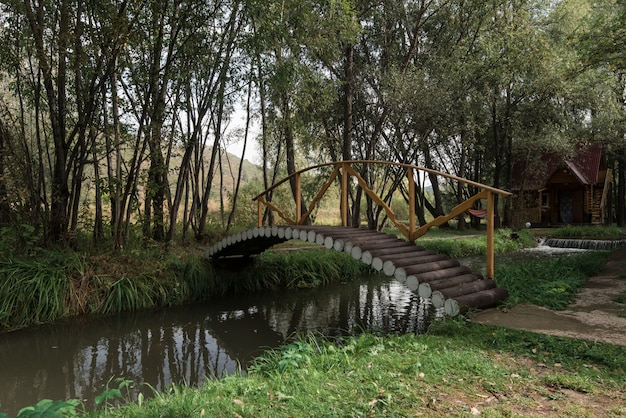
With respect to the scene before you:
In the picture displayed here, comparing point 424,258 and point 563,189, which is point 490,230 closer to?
point 424,258

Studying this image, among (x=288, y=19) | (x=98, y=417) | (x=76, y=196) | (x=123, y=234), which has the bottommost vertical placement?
(x=98, y=417)

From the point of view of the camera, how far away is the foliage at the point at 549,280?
18.5 ft

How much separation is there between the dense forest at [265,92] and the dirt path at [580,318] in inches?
224

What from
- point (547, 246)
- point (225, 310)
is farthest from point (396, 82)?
point (547, 246)

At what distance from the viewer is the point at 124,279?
24.3ft

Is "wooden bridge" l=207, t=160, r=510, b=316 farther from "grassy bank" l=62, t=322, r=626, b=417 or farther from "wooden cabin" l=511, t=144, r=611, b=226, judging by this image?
"wooden cabin" l=511, t=144, r=611, b=226

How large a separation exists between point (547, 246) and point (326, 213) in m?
12.3

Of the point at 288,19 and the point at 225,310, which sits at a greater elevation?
the point at 288,19

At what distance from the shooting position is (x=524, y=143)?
17156 millimetres

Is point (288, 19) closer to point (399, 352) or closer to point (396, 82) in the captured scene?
point (396, 82)

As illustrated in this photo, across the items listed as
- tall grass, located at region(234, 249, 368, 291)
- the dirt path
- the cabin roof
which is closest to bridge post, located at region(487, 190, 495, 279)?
the dirt path

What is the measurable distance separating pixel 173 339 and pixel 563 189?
69.2 feet

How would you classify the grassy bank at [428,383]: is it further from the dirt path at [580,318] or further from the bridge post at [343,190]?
the bridge post at [343,190]

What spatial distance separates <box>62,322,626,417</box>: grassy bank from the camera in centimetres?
276
